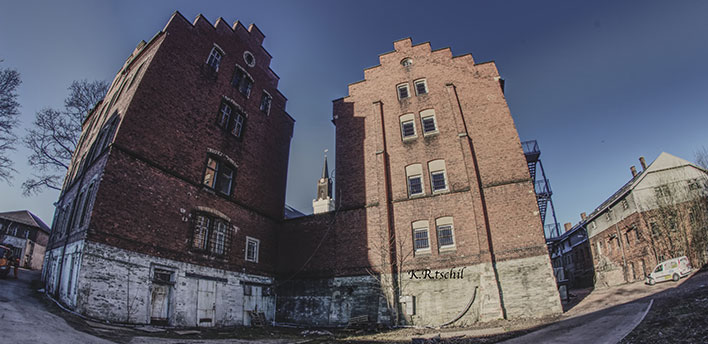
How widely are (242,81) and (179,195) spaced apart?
8.61 m

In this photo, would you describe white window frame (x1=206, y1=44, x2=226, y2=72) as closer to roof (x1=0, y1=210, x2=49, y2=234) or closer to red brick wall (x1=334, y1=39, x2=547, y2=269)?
red brick wall (x1=334, y1=39, x2=547, y2=269)

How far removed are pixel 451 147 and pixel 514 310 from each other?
829cm

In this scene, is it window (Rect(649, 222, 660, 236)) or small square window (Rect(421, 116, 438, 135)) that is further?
window (Rect(649, 222, 660, 236))

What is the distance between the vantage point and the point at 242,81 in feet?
61.9

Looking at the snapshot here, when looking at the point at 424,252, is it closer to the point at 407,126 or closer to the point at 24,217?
the point at 407,126

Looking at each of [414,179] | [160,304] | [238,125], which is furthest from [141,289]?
[414,179]

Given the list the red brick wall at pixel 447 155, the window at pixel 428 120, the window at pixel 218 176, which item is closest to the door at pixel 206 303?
the window at pixel 218 176

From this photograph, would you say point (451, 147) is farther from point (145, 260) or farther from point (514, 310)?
point (145, 260)

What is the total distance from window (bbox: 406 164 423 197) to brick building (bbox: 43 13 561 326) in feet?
0.19

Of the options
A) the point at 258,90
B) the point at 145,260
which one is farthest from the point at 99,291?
the point at 258,90

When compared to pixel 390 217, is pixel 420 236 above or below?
below

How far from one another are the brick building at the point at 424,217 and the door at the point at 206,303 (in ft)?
14.6

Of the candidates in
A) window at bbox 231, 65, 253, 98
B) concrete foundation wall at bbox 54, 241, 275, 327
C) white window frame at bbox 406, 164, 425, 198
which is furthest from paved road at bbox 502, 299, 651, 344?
window at bbox 231, 65, 253, 98

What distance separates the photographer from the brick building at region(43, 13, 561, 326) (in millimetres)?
11578
